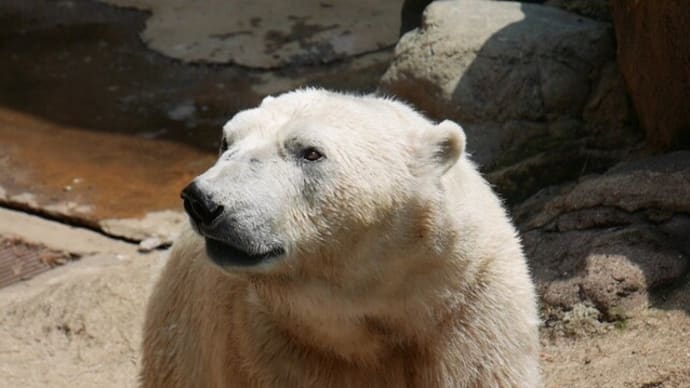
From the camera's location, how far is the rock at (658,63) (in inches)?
202

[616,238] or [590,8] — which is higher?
[590,8]

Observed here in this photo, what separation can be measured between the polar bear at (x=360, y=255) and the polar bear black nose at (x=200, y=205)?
0.01 m

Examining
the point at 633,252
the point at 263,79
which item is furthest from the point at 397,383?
the point at 263,79

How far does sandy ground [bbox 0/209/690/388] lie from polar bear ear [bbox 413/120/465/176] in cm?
141

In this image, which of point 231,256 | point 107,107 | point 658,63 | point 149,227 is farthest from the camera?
point 107,107

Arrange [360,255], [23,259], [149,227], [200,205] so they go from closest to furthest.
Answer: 1. [200,205]
2. [360,255]
3. [23,259]
4. [149,227]

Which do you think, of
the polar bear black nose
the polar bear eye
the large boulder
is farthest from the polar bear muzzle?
the large boulder

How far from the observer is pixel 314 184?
308 centimetres

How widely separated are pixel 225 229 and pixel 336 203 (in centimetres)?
34

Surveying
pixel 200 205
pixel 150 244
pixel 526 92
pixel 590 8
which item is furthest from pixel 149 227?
pixel 200 205

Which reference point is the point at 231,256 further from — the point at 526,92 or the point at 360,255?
the point at 526,92

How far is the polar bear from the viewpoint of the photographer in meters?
3.04

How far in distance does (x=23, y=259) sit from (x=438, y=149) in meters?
3.93

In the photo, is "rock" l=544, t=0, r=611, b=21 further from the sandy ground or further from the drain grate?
the drain grate
